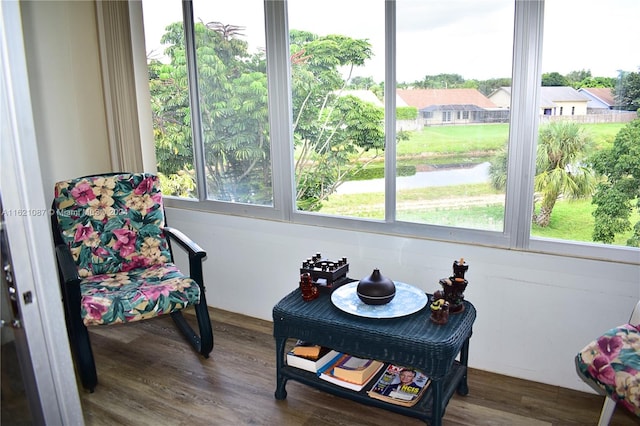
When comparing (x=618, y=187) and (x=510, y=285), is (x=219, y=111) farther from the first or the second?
(x=618, y=187)

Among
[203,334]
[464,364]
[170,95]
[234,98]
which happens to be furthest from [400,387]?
[170,95]

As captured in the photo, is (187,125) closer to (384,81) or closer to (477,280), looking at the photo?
(384,81)

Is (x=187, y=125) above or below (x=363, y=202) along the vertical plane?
above

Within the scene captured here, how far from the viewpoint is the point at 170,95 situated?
133 inches

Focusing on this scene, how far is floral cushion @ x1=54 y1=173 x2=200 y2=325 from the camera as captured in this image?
2.56m

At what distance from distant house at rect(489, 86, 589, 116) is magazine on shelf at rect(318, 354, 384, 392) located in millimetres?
1358

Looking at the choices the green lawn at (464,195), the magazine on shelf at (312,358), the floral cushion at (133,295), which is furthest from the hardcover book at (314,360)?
the green lawn at (464,195)

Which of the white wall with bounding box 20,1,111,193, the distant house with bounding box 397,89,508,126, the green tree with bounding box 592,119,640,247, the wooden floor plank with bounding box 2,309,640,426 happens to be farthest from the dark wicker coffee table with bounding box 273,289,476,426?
the white wall with bounding box 20,1,111,193

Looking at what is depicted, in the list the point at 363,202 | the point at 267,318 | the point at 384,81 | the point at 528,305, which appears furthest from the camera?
the point at 267,318

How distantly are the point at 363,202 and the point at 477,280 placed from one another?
73 centimetres

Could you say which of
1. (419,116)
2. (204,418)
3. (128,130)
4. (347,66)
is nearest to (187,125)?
(128,130)

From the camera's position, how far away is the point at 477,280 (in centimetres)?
249

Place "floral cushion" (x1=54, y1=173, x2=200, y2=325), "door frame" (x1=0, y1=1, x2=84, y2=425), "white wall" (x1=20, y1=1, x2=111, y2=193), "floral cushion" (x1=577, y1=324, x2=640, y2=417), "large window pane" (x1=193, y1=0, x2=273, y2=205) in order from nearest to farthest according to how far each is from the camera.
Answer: "door frame" (x1=0, y1=1, x2=84, y2=425), "floral cushion" (x1=577, y1=324, x2=640, y2=417), "floral cushion" (x1=54, y1=173, x2=200, y2=325), "large window pane" (x1=193, y1=0, x2=273, y2=205), "white wall" (x1=20, y1=1, x2=111, y2=193)

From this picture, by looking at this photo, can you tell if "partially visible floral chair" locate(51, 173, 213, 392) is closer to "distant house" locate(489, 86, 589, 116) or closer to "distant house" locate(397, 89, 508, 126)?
"distant house" locate(397, 89, 508, 126)
